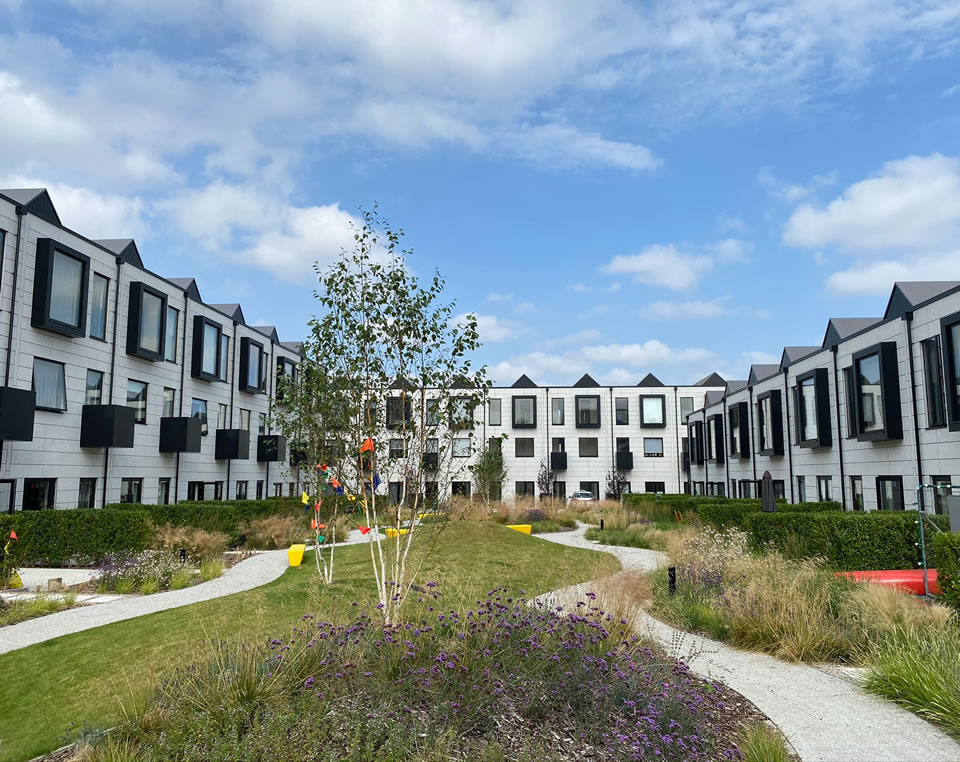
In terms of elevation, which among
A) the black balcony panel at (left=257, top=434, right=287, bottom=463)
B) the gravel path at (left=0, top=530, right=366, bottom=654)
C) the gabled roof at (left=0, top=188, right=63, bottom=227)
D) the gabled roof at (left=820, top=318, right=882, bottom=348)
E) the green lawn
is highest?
the gabled roof at (left=0, top=188, right=63, bottom=227)

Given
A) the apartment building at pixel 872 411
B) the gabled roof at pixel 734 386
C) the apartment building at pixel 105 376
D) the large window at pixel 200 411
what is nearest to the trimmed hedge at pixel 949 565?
the apartment building at pixel 872 411

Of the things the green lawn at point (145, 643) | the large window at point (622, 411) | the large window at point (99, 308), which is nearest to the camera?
the green lawn at point (145, 643)

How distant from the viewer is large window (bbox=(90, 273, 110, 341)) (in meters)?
21.7

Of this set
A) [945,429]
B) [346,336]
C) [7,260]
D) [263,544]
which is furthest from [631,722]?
[7,260]

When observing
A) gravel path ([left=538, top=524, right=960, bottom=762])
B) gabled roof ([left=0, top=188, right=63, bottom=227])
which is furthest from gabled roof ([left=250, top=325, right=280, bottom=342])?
gravel path ([left=538, top=524, right=960, bottom=762])

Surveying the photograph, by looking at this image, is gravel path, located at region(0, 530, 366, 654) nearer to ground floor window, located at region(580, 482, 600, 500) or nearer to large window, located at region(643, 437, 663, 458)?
ground floor window, located at region(580, 482, 600, 500)

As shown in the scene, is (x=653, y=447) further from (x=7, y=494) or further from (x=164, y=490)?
(x=7, y=494)

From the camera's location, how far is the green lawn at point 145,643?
6.17 metres

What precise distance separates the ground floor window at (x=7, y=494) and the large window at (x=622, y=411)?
130 ft

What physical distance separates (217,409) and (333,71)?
23.1 meters

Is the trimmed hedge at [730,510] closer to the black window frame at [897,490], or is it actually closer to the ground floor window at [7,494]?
the black window frame at [897,490]

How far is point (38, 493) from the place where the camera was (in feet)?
62.6

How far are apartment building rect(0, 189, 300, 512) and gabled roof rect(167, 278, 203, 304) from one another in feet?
0.21

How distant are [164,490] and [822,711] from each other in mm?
25391
